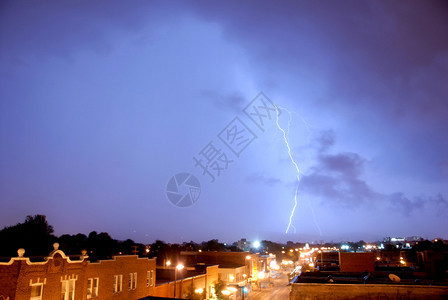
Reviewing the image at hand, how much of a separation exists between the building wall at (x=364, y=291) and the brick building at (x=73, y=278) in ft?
51.2

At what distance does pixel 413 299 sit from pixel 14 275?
22.7 meters

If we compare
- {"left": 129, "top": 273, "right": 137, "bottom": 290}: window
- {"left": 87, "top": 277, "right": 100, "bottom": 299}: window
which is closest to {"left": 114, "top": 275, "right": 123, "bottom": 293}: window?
{"left": 129, "top": 273, "right": 137, "bottom": 290}: window

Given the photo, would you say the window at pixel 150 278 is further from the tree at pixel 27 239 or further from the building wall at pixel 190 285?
the tree at pixel 27 239

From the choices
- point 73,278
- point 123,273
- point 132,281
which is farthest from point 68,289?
point 132,281

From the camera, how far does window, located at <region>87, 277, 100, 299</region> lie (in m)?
23.8

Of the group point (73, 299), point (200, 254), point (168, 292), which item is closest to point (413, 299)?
point (73, 299)

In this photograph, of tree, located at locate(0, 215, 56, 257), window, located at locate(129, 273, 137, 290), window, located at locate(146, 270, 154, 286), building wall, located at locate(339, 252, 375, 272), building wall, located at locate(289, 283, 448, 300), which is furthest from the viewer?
tree, located at locate(0, 215, 56, 257)

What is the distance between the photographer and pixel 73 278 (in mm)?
22391

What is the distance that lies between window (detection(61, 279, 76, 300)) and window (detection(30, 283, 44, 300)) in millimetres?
1796

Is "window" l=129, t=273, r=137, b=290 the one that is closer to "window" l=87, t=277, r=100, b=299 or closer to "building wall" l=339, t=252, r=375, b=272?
"window" l=87, t=277, r=100, b=299

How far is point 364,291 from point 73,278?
19578 millimetres

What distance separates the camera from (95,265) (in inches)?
974

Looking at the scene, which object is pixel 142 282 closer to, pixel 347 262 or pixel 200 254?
pixel 347 262

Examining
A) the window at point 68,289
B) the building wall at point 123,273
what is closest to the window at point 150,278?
the building wall at point 123,273
